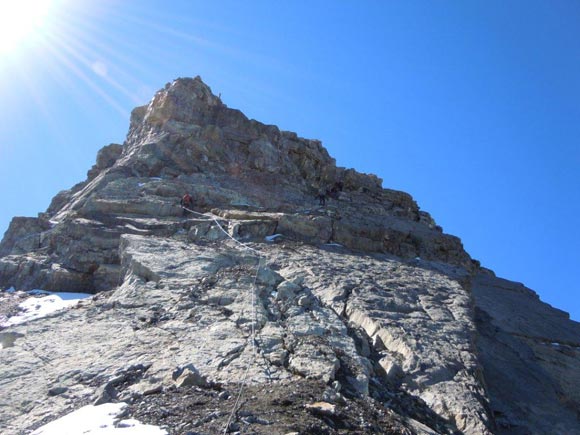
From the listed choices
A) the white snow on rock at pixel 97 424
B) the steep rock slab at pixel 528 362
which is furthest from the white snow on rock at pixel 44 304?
the steep rock slab at pixel 528 362

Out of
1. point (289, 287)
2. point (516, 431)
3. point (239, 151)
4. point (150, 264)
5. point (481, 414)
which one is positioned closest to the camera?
point (481, 414)

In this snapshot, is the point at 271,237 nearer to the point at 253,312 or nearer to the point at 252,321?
the point at 253,312

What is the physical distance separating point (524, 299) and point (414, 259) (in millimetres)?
15930

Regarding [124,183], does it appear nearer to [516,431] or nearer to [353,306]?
[353,306]

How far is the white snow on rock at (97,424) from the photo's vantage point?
23.4 ft

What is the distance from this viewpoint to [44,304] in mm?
15992

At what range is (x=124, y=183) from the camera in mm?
23578

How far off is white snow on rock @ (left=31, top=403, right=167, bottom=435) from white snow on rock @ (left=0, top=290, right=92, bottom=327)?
22.3 ft

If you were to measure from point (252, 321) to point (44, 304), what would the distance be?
8123 mm

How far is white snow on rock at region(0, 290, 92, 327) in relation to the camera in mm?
14551

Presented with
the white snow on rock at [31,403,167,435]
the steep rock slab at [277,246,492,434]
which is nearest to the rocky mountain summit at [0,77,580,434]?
the steep rock slab at [277,246,492,434]

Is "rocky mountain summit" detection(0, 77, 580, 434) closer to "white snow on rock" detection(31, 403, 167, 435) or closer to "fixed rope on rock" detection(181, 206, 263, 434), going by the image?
"fixed rope on rock" detection(181, 206, 263, 434)

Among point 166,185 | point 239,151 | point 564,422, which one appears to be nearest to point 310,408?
point 564,422

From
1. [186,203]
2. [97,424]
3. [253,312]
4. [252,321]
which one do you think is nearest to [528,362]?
[253,312]
